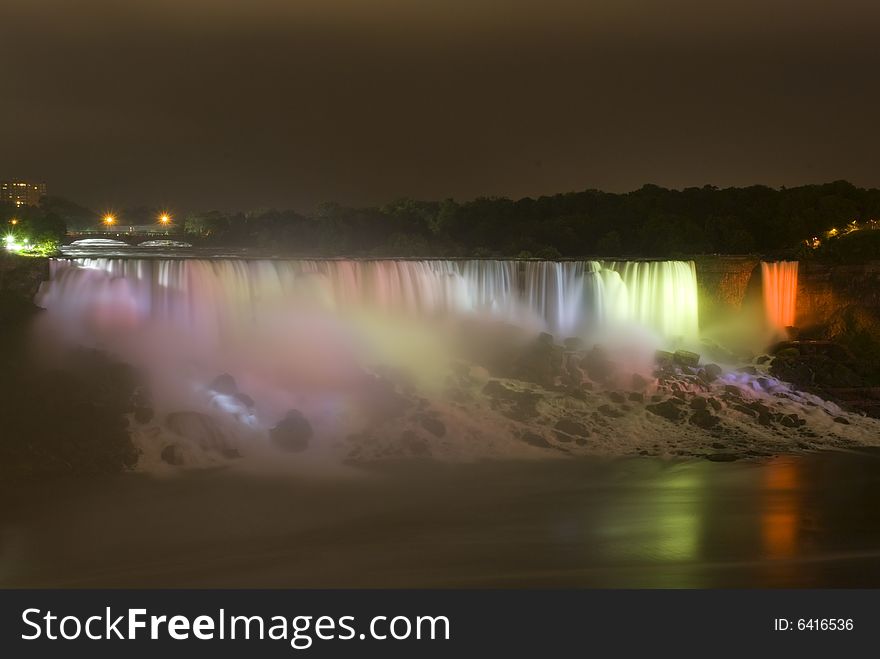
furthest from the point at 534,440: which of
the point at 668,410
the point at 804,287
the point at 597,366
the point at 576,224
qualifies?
the point at 576,224

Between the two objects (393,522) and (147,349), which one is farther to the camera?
(147,349)

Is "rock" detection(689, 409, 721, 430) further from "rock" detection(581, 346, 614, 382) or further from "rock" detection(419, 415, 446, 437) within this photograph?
"rock" detection(419, 415, 446, 437)

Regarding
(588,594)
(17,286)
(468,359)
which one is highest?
(17,286)

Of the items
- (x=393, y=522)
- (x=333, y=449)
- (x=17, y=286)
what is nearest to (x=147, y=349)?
(x=17, y=286)

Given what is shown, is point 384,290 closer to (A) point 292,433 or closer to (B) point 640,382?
(B) point 640,382

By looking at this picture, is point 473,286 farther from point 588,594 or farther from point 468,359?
point 588,594

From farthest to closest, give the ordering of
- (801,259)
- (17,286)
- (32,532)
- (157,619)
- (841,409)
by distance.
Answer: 1. (801,259)
2. (841,409)
3. (17,286)
4. (32,532)
5. (157,619)

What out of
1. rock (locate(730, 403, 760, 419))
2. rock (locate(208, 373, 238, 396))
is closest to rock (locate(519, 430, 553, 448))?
rock (locate(730, 403, 760, 419))
